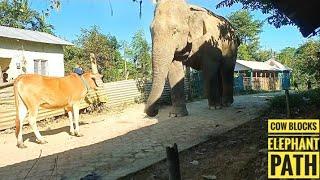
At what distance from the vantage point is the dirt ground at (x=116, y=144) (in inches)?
320

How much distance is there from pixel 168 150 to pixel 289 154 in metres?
1.12

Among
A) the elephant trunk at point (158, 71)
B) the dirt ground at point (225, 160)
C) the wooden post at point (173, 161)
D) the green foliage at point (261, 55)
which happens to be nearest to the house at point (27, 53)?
the elephant trunk at point (158, 71)

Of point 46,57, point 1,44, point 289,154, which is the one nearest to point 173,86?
point 289,154

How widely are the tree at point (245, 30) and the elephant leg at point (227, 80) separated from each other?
64.2 meters

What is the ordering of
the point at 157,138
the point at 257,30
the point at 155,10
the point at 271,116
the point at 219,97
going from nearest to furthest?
the point at 157,138 → the point at 271,116 → the point at 155,10 → the point at 219,97 → the point at 257,30

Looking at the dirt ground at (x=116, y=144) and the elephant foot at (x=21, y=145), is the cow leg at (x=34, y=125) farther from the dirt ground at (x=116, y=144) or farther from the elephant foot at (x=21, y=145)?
the elephant foot at (x=21, y=145)

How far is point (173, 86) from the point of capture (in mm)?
13672

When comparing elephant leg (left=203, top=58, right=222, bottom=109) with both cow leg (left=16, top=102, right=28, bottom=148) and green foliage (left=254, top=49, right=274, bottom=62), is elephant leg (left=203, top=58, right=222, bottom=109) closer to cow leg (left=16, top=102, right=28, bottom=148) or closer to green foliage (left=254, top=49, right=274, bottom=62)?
cow leg (left=16, top=102, right=28, bottom=148)

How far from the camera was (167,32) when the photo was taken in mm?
12414

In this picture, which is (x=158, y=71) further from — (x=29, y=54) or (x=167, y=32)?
(x=29, y=54)

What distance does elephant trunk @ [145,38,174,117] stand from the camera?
9430mm

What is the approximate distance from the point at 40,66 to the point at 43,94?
1881 cm

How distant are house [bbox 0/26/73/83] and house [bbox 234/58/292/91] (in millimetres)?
11926

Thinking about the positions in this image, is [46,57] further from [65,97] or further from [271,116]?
[271,116]
